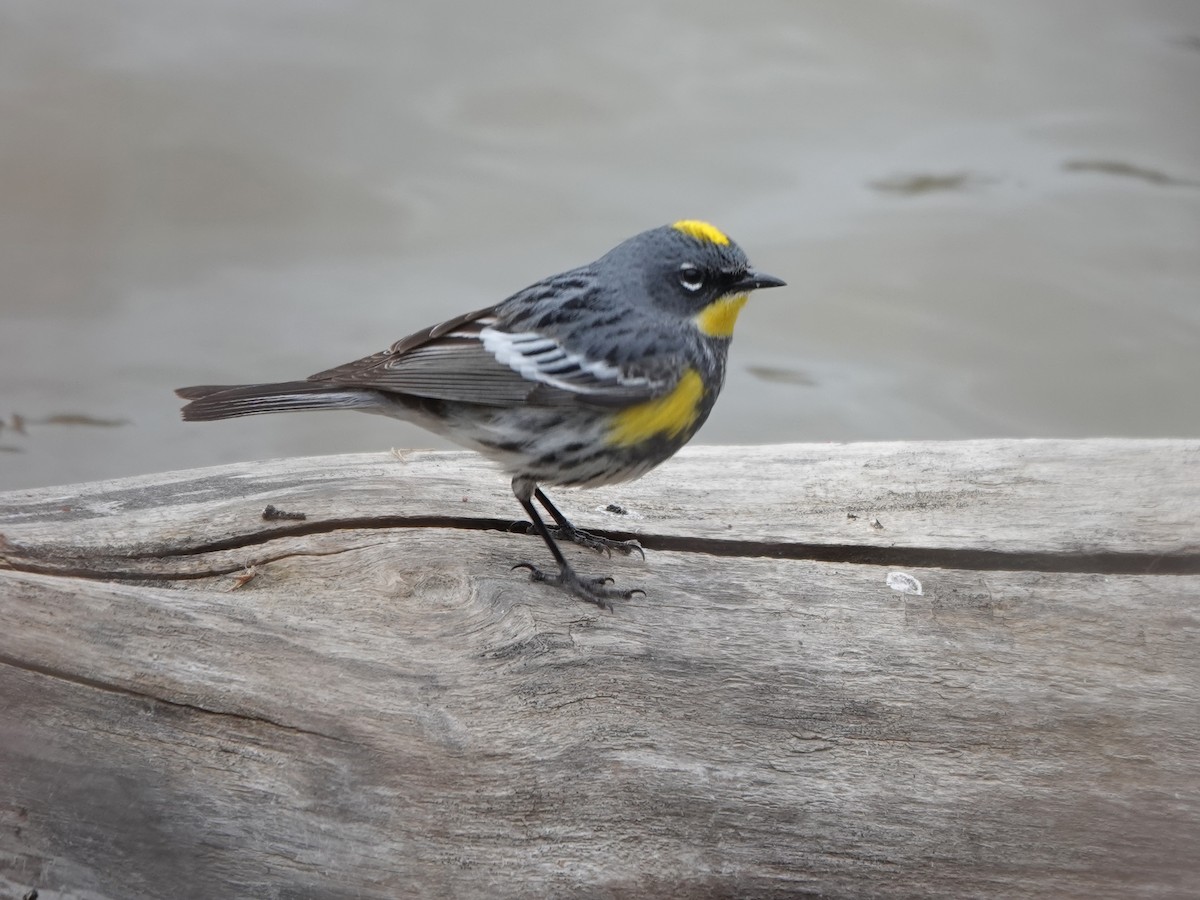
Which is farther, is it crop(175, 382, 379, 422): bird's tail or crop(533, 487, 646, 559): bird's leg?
crop(533, 487, 646, 559): bird's leg

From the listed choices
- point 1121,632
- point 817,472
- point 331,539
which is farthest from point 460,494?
point 1121,632

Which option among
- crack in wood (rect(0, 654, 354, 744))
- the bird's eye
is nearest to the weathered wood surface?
crack in wood (rect(0, 654, 354, 744))

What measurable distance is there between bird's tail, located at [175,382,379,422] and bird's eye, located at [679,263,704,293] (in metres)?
0.91

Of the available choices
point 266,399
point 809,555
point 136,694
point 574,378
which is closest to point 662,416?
point 574,378

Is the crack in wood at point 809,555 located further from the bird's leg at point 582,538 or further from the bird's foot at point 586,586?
the bird's foot at point 586,586

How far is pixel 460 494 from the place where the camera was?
3.50m

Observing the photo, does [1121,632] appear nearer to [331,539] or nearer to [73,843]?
[331,539]

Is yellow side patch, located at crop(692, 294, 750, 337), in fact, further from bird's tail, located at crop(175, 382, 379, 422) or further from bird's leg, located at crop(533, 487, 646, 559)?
bird's tail, located at crop(175, 382, 379, 422)

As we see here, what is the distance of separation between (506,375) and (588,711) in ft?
3.18

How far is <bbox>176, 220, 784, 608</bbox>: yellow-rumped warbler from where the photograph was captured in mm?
3164

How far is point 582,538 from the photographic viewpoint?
3.40m

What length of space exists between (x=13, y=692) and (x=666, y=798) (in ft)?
4.54

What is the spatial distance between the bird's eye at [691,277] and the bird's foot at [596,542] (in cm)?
74

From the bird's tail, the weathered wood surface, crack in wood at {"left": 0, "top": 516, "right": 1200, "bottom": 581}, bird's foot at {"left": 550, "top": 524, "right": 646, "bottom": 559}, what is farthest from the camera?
bird's foot at {"left": 550, "top": 524, "right": 646, "bottom": 559}
